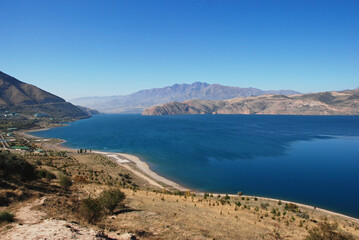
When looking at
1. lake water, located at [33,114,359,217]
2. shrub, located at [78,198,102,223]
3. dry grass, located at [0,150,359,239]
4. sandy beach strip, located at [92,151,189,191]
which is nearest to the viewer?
dry grass, located at [0,150,359,239]

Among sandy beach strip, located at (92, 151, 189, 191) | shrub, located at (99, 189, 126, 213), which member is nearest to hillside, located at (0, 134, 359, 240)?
shrub, located at (99, 189, 126, 213)

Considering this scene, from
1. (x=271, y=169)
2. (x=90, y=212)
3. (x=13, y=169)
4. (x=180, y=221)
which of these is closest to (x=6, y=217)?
(x=90, y=212)

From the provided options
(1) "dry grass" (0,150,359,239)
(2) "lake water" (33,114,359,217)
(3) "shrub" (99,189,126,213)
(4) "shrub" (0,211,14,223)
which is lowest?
(2) "lake water" (33,114,359,217)

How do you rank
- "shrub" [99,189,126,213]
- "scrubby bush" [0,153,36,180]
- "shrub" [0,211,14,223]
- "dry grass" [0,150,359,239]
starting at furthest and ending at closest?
"scrubby bush" [0,153,36,180] < "shrub" [99,189,126,213] < "dry grass" [0,150,359,239] < "shrub" [0,211,14,223]

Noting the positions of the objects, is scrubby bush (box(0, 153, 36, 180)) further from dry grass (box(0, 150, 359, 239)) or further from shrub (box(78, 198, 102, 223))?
shrub (box(78, 198, 102, 223))

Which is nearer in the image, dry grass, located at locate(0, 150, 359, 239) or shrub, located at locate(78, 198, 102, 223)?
dry grass, located at locate(0, 150, 359, 239)

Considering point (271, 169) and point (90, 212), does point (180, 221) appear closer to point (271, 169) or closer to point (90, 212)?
point (90, 212)

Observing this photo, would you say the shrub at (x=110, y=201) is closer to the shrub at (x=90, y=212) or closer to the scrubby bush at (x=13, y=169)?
the shrub at (x=90, y=212)

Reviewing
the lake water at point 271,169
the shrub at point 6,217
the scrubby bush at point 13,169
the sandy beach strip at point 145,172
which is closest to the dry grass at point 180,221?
the shrub at point 6,217

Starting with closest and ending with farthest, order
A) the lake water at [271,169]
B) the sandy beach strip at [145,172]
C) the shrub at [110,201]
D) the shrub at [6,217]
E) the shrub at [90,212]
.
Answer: the shrub at [6,217], the shrub at [90,212], the shrub at [110,201], the lake water at [271,169], the sandy beach strip at [145,172]

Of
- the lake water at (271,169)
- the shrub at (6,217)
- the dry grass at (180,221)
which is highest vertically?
the shrub at (6,217)

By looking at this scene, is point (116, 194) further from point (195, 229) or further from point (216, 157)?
point (216, 157)

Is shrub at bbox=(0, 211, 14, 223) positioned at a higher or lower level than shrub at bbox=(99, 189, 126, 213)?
higher

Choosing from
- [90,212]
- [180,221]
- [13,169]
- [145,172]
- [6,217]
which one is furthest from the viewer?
[145,172]
